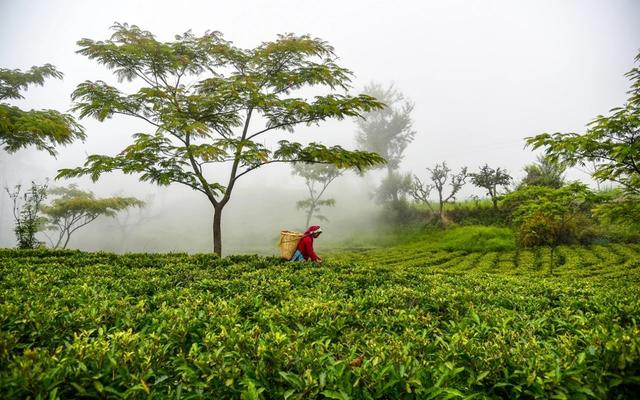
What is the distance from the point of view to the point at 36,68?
13703mm

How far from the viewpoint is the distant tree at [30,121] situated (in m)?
9.11

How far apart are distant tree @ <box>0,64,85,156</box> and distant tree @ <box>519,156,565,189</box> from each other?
29470 millimetres

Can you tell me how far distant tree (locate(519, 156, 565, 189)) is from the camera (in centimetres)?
2623

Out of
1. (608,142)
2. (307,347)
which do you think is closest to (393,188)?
(608,142)

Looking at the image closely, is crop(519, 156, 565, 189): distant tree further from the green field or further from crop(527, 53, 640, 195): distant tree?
the green field

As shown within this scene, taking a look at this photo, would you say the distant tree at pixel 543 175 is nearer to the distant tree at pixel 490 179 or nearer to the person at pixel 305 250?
the distant tree at pixel 490 179

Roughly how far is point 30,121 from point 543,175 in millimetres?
32878

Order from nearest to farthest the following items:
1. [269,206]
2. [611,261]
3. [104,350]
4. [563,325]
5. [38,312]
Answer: [104,350], [38,312], [563,325], [611,261], [269,206]

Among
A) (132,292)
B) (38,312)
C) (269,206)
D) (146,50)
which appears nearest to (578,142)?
(132,292)

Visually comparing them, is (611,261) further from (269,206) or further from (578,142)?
(269,206)

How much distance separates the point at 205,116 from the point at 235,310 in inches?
383

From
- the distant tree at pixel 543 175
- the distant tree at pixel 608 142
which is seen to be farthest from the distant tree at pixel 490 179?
the distant tree at pixel 608 142

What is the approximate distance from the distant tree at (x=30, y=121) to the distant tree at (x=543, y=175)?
29.5 m

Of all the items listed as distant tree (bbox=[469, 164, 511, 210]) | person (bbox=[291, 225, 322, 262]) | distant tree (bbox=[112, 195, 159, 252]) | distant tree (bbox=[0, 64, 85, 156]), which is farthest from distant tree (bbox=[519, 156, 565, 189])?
distant tree (bbox=[112, 195, 159, 252])
